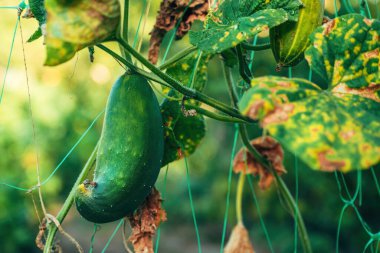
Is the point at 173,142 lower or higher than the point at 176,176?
higher

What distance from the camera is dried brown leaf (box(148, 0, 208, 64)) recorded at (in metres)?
0.96

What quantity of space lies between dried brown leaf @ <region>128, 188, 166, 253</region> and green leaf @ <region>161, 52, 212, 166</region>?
9 centimetres

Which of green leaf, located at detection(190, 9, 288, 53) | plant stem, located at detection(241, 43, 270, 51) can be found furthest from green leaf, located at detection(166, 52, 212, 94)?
green leaf, located at detection(190, 9, 288, 53)

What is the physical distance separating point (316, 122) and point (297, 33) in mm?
251

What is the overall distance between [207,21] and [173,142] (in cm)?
29

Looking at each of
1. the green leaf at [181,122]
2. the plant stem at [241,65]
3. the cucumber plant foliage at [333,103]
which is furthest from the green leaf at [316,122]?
the green leaf at [181,122]

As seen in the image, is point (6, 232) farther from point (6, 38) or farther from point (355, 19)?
point (355, 19)

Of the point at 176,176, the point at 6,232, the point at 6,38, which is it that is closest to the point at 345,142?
the point at 6,232

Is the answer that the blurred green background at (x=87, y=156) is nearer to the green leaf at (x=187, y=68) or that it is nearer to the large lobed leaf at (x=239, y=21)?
the green leaf at (x=187, y=68)

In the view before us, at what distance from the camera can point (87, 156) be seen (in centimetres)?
442

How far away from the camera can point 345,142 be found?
50cm

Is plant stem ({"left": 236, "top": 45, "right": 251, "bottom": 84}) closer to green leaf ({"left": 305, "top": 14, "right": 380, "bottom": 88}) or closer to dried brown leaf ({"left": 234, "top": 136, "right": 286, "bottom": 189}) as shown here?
green leaf ({"left": 305, "top": 14, "right": 380, "bottom": 88})

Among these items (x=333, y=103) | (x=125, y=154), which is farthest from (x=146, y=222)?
(x=333, y=103)

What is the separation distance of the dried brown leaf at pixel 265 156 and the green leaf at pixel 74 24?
0.61 m
